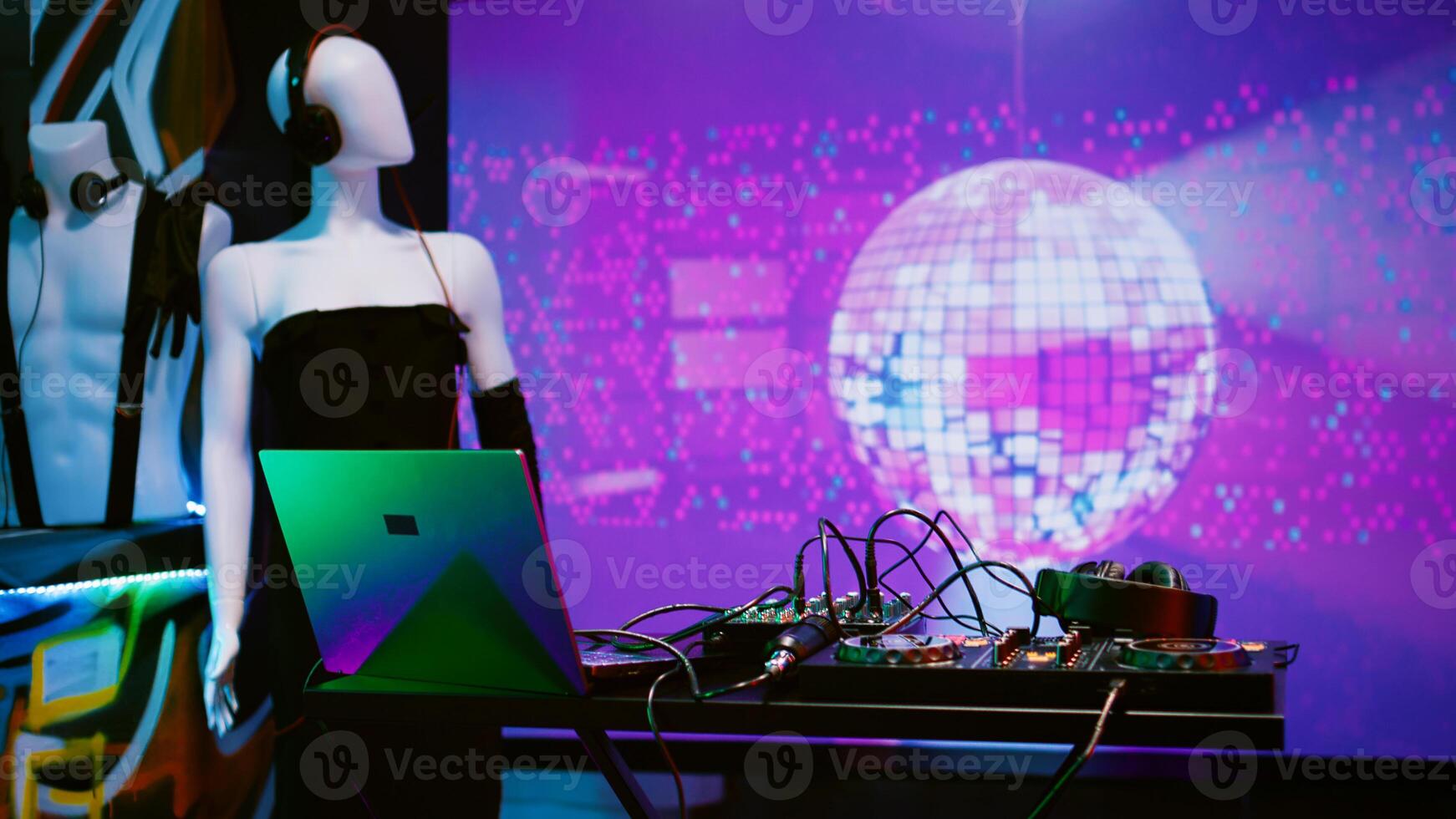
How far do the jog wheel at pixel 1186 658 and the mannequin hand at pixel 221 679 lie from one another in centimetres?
177

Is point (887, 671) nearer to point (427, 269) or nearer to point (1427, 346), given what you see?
point (427, 269)

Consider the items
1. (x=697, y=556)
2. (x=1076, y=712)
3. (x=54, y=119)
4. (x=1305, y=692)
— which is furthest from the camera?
(x=697, y=556)

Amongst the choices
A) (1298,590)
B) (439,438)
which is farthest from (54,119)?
(1298,590)

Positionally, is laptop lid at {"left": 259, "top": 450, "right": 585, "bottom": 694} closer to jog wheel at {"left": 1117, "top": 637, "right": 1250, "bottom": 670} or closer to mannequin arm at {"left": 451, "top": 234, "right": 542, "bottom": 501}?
jog wheel at {"left": 1117, "top": 637, "right": 1250, "bottom": 670}

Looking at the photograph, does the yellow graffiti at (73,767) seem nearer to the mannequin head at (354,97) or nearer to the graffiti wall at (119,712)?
the graffiti wall at (119,712)

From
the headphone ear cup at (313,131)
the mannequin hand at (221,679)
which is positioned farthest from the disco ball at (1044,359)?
the mannequin hand at (221,679)

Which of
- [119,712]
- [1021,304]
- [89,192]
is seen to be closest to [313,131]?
[89,192]

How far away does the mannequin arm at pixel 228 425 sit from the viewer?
2.29m

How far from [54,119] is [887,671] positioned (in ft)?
8.82

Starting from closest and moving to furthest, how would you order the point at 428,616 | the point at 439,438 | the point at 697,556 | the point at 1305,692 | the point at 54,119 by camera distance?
the point at 428,616 < the point at 439,438 < the point at 54,119 < the point at 1305,692 < the point at 697,556

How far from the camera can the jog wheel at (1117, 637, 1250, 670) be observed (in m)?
0.96

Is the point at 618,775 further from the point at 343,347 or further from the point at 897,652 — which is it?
the point at 343,347

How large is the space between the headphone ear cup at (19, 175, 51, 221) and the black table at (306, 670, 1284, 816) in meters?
2.09

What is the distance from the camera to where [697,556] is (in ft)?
10.6
